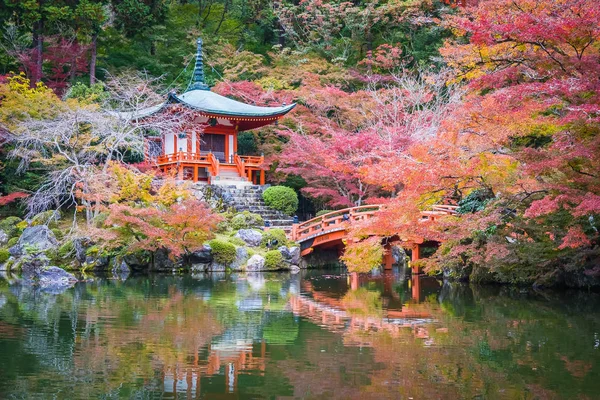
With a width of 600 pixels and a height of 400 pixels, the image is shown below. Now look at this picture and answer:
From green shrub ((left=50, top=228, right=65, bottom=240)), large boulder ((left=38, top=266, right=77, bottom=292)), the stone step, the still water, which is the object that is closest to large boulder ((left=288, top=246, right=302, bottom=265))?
the stone step

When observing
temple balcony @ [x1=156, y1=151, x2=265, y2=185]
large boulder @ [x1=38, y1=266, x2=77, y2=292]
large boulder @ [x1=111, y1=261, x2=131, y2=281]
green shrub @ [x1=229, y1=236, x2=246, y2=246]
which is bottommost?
large boulder @ [x1=38, y1=266, x2=77, y2=292]

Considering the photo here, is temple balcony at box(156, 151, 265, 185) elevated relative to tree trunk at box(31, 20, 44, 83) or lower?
lower

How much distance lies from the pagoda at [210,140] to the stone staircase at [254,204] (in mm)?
985

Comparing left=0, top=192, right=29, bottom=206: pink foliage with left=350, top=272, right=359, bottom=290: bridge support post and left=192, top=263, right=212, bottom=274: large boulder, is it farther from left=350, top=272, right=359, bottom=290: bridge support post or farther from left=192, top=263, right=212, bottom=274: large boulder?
left=350, top=272, right=359, bottom=290: bridge support post

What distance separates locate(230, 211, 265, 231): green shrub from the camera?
22328 millimetres

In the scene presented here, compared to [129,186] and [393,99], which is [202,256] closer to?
[129,186]

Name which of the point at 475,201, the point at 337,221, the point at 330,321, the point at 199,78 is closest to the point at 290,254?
the point at 337,221

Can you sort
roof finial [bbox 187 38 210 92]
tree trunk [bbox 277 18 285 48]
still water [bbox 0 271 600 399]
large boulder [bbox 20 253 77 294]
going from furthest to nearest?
1. tree trunk [bbox 277 18 285 48]
2. roof finial [bbox 187 38 210 92]
3. large boulder [bbox 20 253 77 294]
4. still water [bbox 0 271 600 399]

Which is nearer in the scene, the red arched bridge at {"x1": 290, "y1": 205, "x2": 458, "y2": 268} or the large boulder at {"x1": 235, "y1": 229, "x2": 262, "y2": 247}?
the red arched bridge at {"x1": 290, "y1": 205, "x2": 458, "y2": 268}

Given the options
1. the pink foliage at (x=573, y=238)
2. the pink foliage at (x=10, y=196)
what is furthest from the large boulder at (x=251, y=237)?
the pink foliage at (x=573, y=238)

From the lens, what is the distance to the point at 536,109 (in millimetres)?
12703

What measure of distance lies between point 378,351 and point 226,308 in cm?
457

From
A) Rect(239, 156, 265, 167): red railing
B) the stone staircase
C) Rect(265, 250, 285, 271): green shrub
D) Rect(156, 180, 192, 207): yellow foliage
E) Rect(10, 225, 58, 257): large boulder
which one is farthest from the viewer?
Rect(239, 156, 265, 167): red railing

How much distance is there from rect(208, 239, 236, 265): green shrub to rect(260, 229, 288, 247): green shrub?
1210 millimetres
